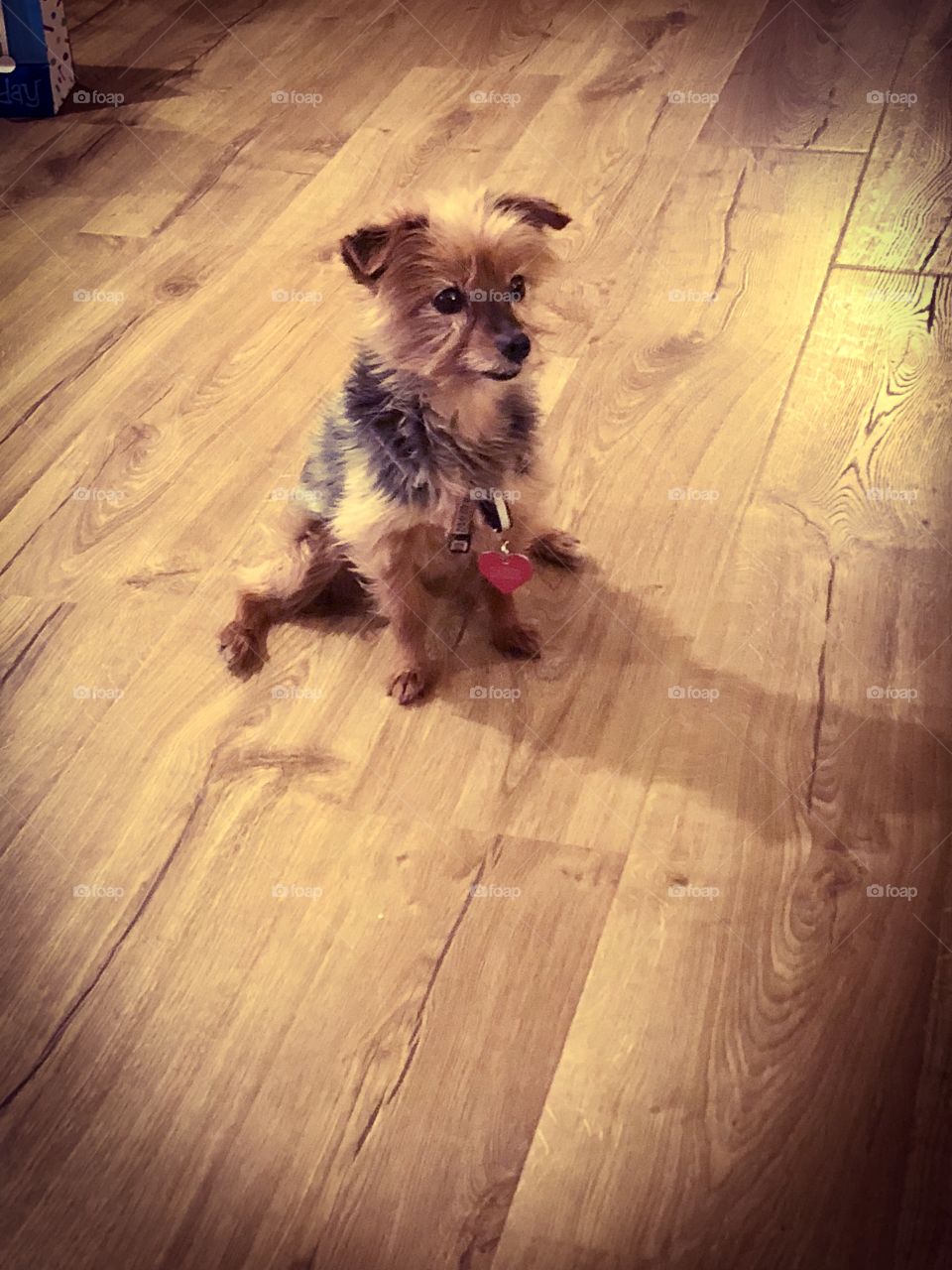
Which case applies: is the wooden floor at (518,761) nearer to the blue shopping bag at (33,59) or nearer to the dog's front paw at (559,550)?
the dog's front paw at (559,550)

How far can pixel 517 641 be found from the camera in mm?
1909

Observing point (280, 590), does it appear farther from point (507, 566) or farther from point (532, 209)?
point (532, 209)

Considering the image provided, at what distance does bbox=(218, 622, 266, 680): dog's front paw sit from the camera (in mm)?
1929

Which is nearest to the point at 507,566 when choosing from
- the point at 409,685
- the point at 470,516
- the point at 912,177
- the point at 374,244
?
the point at 470,516

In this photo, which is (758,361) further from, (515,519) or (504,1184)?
(504,1184)

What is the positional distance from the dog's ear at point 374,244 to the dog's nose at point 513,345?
17 centimetres

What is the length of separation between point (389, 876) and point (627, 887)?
297mm

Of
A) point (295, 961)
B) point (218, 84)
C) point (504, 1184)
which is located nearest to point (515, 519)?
point (295, 961)

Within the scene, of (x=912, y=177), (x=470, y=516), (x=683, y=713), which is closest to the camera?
(x=470, y=516)

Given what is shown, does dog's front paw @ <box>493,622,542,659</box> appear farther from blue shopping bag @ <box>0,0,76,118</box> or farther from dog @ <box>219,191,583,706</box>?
blue shopping bag @ <box>0,0,76,118</box>

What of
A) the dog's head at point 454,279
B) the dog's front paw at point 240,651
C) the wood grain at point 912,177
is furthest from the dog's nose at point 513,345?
the wood grain at point 912,177

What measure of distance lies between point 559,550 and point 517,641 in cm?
21

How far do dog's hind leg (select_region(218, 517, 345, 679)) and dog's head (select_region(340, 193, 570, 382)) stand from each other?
36 cm

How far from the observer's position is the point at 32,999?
157cm
